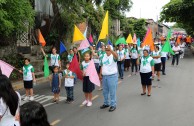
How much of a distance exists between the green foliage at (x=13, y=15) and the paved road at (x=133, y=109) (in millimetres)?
2604

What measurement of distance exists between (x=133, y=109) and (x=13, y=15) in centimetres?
660

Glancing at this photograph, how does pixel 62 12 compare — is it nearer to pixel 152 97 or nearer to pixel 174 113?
pixel 152 97

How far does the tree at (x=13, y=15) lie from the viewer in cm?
1130

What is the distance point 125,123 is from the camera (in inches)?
275

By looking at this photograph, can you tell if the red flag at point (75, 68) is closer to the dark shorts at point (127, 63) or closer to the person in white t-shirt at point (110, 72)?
the person in white t-shirt at point (110, 72)

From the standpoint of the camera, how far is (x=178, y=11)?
27312mm

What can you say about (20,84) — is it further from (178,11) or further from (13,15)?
(178,11)

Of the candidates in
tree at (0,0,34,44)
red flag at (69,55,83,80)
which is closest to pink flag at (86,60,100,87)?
red flag at (69,55,83,80)

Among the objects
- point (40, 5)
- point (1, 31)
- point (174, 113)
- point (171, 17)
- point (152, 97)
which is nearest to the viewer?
point (174, 113)

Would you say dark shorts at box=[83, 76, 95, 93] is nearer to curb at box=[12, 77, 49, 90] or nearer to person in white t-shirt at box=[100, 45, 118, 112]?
person in white t-shirt at box=[100, 45, 118, 112]

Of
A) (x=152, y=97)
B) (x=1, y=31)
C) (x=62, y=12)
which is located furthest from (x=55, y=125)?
(x=62, y=12)

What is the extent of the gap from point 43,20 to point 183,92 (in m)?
12.3

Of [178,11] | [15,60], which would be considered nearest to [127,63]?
[15,60]

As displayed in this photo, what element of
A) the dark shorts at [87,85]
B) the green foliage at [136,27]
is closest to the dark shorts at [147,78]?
the dark shorts at [87,85]
